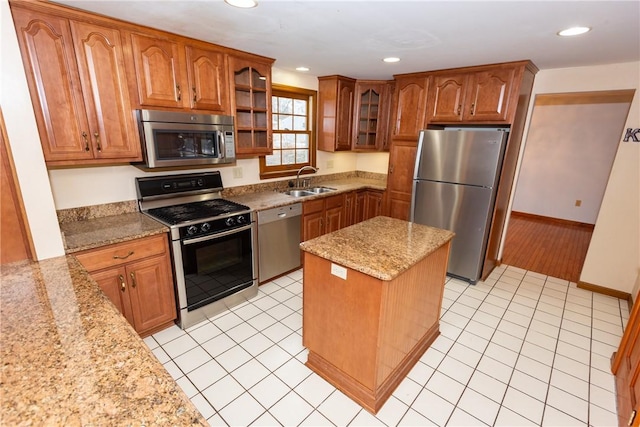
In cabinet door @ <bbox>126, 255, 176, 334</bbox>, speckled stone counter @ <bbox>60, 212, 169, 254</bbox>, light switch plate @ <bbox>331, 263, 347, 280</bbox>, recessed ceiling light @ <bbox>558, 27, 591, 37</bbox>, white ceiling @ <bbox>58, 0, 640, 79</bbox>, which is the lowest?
cabinet door @ <bbox>126, 255, 176, 334</bbox>

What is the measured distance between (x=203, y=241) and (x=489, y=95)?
9.78 ft

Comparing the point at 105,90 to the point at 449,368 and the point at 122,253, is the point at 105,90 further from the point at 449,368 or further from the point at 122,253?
the point at 449,368

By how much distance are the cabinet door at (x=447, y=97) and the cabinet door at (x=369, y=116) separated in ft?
2.76

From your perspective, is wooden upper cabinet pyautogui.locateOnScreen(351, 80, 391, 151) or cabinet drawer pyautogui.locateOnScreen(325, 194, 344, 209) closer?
cabinet drawer pyautogui.locateOnScreen(325, 194, 344, 209)

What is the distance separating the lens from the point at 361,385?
1.82 m

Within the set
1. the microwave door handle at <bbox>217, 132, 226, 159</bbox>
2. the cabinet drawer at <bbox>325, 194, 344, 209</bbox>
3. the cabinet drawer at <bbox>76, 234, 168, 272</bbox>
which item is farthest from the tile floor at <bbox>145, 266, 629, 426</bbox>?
the microwave door handle at <bbox>217, 132, 226, 159</bbox>

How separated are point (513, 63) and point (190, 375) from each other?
367cm

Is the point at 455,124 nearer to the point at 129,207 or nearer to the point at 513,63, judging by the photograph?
the point at 513,63

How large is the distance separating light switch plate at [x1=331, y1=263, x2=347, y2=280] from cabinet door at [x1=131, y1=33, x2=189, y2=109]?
1787mm

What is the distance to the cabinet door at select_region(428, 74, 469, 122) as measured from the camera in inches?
122

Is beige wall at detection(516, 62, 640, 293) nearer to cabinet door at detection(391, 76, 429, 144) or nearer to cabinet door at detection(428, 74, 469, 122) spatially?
cabinet door at detection(428, 74, 469, 122)

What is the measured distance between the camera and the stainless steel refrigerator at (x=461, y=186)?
2936mm

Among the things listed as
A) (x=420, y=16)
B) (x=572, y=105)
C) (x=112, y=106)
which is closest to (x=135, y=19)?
(x=112, y=106)

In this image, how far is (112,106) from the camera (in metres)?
2.07
